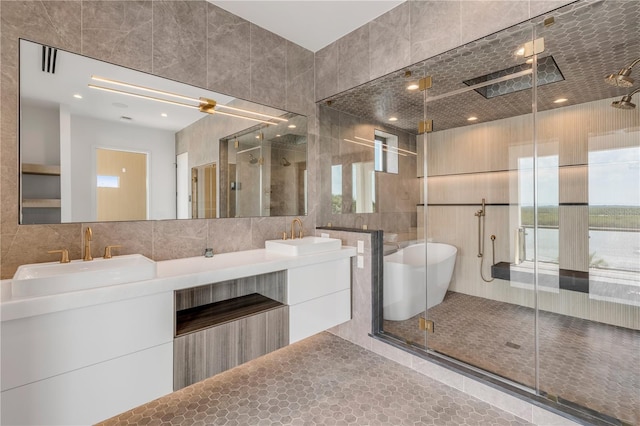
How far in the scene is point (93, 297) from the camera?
1.41 meters

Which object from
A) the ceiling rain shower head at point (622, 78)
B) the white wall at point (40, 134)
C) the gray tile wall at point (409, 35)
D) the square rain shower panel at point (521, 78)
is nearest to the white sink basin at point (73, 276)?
the white wall at point (40, 134)

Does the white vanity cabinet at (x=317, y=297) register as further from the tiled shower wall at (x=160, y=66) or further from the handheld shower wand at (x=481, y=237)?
the handheld shower wand at (x=481, y=237)

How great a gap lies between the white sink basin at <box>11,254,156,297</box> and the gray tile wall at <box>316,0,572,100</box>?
240 cm

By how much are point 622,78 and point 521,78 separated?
0.58 metres

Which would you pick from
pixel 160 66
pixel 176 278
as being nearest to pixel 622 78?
pixel 176 278

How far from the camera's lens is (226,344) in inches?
75.4

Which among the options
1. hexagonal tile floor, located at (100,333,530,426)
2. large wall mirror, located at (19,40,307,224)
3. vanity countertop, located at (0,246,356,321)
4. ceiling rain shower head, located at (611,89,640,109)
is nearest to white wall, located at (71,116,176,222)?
large wall mirror, located at (19,40,307,224)

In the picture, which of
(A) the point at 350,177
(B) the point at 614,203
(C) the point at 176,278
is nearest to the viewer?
(C) the point at 176,278

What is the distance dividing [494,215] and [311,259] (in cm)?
150

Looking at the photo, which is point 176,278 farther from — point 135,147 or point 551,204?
point 551,204

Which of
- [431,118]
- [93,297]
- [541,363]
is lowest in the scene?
[541,363]

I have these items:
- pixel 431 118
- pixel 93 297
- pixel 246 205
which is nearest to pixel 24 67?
pixel 93 297

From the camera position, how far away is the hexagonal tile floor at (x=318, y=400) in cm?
181

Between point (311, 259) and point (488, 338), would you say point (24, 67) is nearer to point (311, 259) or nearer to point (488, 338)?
point (311, 259)
